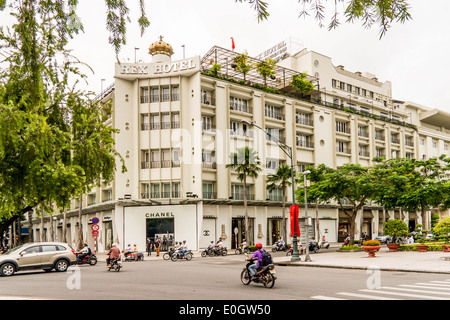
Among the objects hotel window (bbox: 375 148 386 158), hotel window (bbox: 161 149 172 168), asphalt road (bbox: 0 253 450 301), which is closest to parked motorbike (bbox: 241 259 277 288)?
asphalt road (bbox: 0 253 450 301)

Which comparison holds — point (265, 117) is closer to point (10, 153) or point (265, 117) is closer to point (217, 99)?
point (217, 99)

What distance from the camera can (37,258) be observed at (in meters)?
21.9

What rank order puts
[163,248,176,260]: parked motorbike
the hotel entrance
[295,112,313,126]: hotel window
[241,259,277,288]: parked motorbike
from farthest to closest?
1. [295,112,313,126]: hotel window
2. the hotel entrance
3. [163,248,176,260]: parked motorbike
4. [241,259,277,288]: parked motorbike

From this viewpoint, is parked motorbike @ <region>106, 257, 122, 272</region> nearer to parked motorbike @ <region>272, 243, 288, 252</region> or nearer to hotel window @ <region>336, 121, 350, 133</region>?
parked motorbike @ <region>272, 243, 288, 252</region>

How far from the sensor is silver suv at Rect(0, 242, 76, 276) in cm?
2078

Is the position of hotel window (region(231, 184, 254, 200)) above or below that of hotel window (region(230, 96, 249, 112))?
below

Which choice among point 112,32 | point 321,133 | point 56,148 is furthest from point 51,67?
point 321,133

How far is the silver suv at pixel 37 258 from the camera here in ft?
68.2

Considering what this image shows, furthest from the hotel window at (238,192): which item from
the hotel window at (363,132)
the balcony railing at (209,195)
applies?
the hotel window at (363,132)

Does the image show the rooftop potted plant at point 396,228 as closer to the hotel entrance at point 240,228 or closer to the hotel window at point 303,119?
the hotel entrance at point 240,228

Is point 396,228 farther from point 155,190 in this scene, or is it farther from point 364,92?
point 364,92

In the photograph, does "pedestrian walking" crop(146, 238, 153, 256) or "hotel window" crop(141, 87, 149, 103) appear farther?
"hotel window" crop(141, 87, 149, 103)

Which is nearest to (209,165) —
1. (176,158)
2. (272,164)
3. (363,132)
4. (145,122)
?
(176,158)

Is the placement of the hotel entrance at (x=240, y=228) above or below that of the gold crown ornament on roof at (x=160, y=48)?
below
